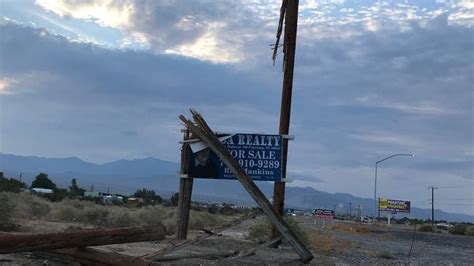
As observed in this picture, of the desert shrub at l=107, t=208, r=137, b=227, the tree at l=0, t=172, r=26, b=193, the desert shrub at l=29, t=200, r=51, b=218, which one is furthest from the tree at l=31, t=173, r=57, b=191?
the desert shrub at l=107, t=208, r=137, b=227

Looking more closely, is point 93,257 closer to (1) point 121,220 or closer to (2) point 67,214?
(1) point 121,220

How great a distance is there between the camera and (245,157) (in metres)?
15.7

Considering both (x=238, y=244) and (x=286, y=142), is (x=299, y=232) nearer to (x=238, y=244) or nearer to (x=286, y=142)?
(x=238, y=244)

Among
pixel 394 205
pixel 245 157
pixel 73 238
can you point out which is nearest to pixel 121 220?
pixel 245 157

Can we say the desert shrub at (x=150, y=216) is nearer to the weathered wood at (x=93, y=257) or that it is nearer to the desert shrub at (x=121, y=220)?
the desert shrub at (x=121, y=220)

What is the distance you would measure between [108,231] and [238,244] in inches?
396

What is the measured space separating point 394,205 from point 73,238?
118 metres

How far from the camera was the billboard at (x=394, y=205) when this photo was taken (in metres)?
119

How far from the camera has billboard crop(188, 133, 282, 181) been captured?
15312 mm

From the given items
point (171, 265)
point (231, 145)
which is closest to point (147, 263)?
point (171, 265)

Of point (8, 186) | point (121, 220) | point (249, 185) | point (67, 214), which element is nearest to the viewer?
point (249, 185)

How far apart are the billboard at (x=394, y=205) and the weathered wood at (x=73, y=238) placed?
372ft

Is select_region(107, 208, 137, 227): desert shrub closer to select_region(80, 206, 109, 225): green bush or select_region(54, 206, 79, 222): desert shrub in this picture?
select_region(80, 206, 109, 225): green bush

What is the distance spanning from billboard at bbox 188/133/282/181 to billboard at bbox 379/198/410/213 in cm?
10638
